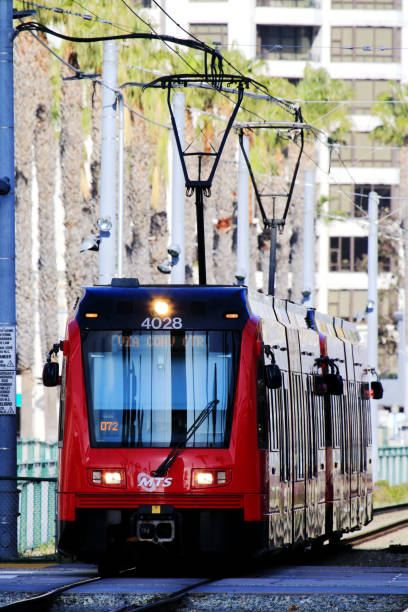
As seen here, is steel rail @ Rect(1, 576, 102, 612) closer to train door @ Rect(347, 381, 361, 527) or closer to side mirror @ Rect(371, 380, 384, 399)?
train door @ Rect(347, 381, 361, 527)

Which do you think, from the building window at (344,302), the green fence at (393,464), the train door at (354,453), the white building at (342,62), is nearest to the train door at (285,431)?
the train door at (354,453)

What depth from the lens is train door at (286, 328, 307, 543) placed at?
18.2m

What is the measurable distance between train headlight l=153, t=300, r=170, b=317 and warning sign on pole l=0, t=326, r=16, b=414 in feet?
12.7

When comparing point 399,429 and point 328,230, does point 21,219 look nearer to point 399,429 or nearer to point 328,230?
point 399,429

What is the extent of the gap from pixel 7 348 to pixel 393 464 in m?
31.2

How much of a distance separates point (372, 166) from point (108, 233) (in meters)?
70.0

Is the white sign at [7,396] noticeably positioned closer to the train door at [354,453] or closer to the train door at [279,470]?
the train door at [279,470]

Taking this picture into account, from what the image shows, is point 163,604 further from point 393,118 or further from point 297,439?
point 393,118

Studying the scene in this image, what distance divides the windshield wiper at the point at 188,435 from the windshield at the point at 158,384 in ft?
0.10

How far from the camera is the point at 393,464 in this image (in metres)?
49.2

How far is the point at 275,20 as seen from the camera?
91.7 meters

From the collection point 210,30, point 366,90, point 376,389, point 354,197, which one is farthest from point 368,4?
point 376,389

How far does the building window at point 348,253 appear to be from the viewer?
96188mm

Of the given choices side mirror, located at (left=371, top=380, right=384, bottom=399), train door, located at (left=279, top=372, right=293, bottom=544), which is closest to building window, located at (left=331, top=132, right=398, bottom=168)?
side mirror, located at (left=371, top=380, right=384, bottom=399)
